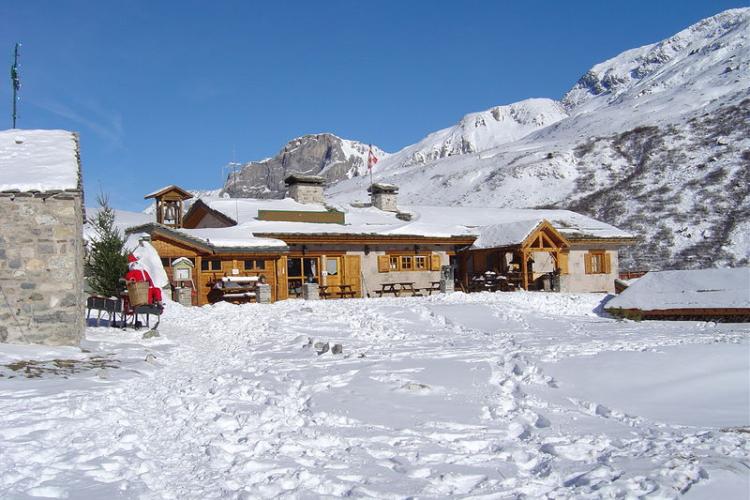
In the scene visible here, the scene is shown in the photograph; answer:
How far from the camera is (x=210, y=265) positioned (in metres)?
20.5

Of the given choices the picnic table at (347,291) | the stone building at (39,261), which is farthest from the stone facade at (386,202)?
the stone building at (39,261)

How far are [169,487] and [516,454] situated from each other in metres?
2.65

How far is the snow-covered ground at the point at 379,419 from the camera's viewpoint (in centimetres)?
416

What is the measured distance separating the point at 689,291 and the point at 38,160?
17.2 metres

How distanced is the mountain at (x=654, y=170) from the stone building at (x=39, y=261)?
37.2 m

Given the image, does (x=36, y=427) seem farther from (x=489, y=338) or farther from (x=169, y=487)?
(x=489, y=338)

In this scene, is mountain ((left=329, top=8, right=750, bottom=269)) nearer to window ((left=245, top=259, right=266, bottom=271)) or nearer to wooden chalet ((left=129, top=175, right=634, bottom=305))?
wooden chalet ((left=129, top=175, right=634, bottom=305))

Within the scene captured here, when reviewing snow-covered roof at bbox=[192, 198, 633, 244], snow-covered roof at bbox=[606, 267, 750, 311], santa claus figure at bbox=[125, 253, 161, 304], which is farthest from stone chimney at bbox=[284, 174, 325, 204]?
santa claus figure at bbox=[125, 253, 161, 304]

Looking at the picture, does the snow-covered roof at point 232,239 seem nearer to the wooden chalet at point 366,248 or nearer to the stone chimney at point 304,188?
the wooden chalet at point 366,248

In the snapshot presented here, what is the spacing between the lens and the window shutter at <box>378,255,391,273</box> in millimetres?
24062

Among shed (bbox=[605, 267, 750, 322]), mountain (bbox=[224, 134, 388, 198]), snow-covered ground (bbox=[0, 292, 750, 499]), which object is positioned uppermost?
mountain (bbox=[224, 134, 388, 198])

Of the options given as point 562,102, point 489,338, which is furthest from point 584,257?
point 562,102

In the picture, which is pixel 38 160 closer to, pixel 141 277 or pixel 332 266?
pixel 141 277

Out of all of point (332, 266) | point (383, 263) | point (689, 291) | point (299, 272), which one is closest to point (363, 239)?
point (383, 263)
